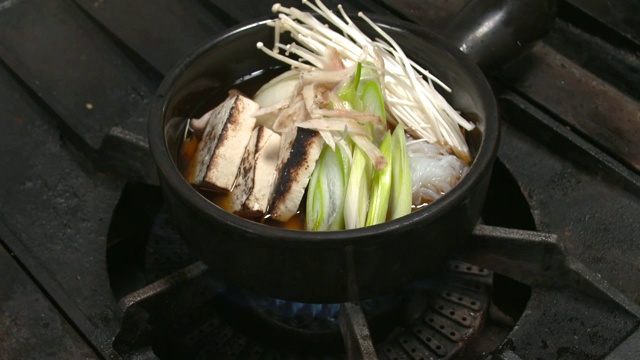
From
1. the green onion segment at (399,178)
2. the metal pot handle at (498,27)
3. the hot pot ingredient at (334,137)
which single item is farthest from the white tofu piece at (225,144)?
the metal pot handle at (498,27)

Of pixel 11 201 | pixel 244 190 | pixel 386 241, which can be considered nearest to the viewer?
pixel 386 241

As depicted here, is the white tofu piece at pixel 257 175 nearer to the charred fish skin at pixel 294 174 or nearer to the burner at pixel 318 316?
the charred fish skin at pixel 294 174

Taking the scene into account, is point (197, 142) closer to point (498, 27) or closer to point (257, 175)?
point (257, 175)

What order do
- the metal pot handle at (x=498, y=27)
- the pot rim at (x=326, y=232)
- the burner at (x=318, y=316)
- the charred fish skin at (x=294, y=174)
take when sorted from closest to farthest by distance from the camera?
the pot rim at (x=326, y=232) → the charred fish skin at (x=294, y=174) → the burner at (x=318, y=316) → the metal pot handle at (x=498, y=27)

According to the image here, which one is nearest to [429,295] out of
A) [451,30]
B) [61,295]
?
[451,30]

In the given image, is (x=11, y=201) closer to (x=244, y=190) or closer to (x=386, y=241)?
(x=244, y=190)
